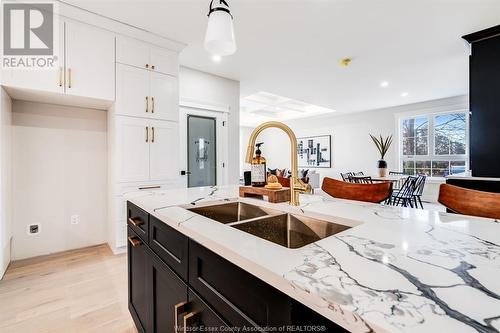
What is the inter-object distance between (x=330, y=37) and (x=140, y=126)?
252 cm

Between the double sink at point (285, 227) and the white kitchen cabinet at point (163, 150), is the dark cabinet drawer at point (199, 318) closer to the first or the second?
the double sink at point (285, 227)

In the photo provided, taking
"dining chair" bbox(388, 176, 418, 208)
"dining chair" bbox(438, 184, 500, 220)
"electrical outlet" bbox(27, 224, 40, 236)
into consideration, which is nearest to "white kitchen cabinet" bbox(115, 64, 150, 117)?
"electrical outlet" bbox(27, 224, 40, 236)

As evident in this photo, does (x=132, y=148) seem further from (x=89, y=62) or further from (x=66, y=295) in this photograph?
(x=66, y=295)

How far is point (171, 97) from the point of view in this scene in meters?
3.02

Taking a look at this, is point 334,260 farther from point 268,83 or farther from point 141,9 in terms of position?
point 268,83

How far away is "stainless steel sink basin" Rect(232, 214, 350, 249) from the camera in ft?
3.35

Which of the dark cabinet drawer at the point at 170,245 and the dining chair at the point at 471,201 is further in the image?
the dining chair at the point at 471,201

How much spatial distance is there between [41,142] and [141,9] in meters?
1.85

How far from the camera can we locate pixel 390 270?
483 millimetres

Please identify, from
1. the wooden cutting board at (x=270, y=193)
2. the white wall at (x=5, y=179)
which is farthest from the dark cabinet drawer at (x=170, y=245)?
the white wall at (x=5, y=179)

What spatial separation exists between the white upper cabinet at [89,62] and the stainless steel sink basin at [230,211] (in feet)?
6.73

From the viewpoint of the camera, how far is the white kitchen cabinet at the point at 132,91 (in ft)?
8.63

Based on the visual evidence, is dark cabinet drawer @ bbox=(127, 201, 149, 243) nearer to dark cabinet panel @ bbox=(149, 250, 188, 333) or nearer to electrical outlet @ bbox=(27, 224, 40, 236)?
dark cabinet panel @ bbox=(149, 250, 188, 333)

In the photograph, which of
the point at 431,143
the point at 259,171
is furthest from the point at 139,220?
the point at 431,143
